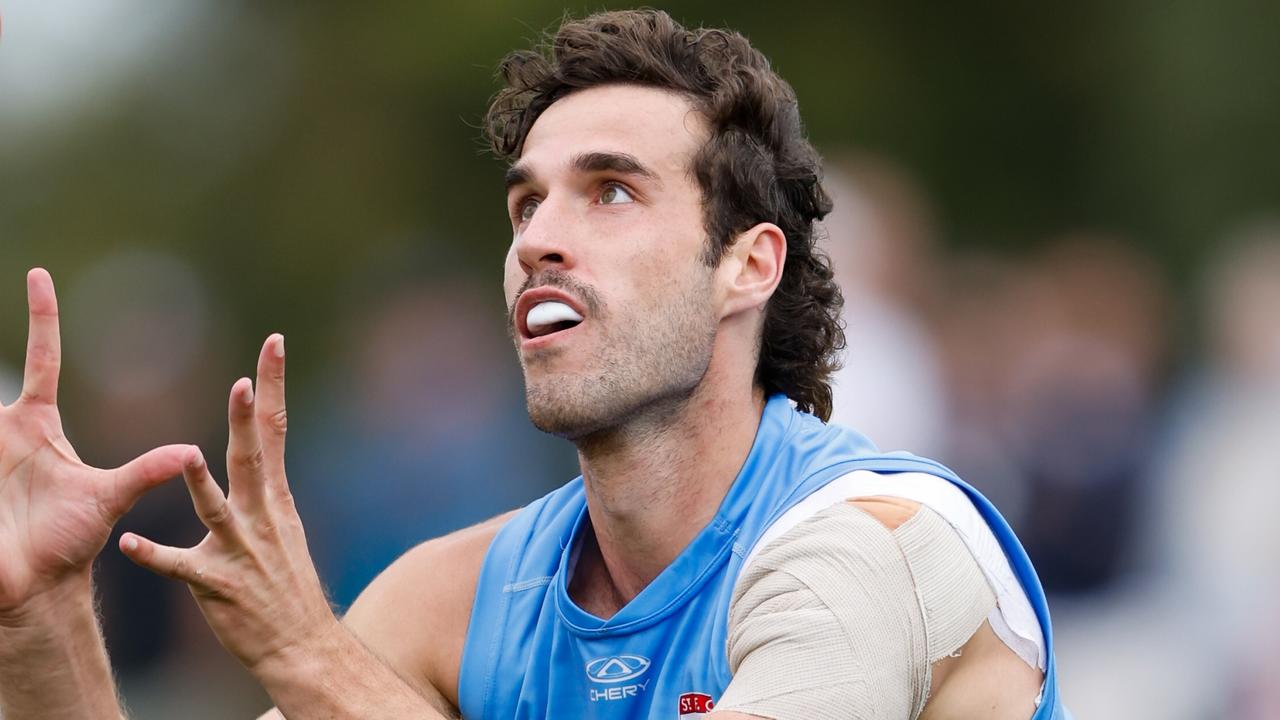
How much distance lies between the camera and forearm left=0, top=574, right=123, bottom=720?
11.2 ft

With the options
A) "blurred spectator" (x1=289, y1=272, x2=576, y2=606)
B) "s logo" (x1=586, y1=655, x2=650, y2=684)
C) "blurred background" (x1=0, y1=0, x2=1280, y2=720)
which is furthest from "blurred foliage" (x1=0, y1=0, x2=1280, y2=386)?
"s logo" (x1=586, y1=655, x2=650, y2=684)

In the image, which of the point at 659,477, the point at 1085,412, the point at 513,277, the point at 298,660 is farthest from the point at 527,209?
the point at 1085,412

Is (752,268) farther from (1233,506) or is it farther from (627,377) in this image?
(1233,506)

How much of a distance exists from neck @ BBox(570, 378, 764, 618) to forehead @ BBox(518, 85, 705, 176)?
2.00 feet

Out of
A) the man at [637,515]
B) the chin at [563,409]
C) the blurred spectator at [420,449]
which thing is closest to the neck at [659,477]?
the man at [637,515]

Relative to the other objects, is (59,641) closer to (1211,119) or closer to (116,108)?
(1211,119)

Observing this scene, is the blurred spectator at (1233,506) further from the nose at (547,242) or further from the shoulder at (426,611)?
the nose at (547,242)

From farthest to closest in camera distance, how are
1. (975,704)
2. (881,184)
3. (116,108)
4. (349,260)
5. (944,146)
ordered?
(116,108) < (349,260) < (944,146) < (881,184) < (975,704)

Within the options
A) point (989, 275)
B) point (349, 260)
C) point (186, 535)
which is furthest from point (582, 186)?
point (349, 260)

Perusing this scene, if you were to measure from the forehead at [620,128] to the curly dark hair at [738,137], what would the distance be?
43 millimetres

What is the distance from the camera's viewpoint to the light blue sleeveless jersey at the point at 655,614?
141 inches

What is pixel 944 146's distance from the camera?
948cm

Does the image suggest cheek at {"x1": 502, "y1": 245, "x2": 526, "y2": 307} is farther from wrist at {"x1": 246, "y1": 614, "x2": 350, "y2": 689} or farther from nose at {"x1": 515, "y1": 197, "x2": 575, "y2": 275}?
wrist at {"x1": 246, "y1": 614, "x2": 350, "y2": 689}

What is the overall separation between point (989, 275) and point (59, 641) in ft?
17.8
